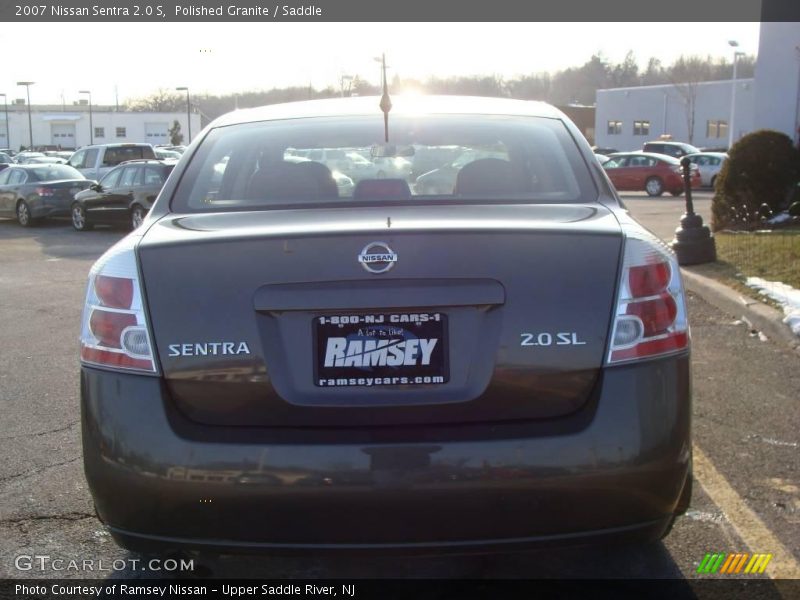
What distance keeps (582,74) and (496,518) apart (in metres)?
116

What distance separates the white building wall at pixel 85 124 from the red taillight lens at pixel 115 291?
330ft

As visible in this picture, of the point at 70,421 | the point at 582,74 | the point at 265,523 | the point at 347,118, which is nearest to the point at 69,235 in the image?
the point at 70,421

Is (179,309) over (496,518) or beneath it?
over

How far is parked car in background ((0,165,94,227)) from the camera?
2081 centimetres

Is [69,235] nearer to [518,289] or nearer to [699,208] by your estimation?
[699,208]

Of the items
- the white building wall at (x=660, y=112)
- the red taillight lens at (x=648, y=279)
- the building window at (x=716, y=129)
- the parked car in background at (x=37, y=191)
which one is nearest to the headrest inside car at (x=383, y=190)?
the red taillight lens at (x=648, y=279)

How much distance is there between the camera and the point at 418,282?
2645 millimetres

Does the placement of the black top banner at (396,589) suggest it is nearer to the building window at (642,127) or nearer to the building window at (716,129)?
the building window at (716,129)

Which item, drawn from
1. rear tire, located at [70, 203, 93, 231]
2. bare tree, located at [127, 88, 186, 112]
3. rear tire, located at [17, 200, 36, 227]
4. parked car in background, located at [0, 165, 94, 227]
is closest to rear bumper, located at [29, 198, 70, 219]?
parked car in background, located at [0, 165, 94, 227]

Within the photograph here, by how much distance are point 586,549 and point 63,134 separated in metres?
110

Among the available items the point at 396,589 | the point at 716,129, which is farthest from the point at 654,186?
the point at 716,129

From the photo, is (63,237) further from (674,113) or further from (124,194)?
(674,113)

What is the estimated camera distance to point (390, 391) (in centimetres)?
264

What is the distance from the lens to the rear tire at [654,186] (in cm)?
2994
